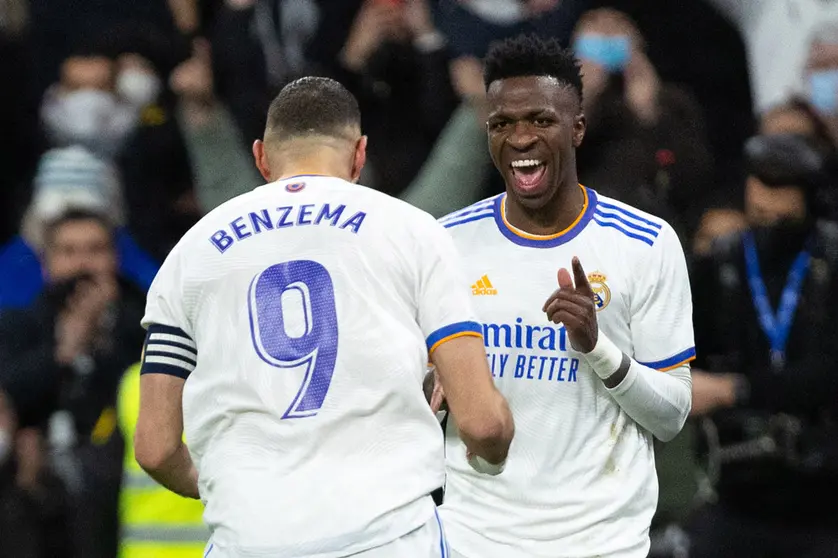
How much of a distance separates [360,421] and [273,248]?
1.70 ft

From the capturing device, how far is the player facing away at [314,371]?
445 cm

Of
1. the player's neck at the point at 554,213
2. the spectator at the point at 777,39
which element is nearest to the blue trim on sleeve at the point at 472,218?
the player's neck at the point at 554,213

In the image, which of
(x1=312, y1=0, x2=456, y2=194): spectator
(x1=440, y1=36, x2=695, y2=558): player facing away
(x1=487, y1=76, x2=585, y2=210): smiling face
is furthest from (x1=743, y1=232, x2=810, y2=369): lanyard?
(x1=487, y1=76, x2=585, y2=210): smiling face

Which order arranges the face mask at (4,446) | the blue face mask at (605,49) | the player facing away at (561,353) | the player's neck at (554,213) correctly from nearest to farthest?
the player facing away at (561,353), the player's neck at (554,213), the face mask at (4,446), the blue face mask at (605,49)

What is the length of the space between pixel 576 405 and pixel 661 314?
15.7 inches

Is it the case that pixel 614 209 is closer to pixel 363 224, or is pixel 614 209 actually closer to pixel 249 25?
pixel 363 224

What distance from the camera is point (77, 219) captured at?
8.47 meters

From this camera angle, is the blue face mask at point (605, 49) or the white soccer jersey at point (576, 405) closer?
the white soccer jersey at point (576, 405)

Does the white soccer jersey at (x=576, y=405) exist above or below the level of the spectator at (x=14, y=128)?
below

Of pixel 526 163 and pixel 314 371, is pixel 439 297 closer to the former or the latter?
pixel 314 371

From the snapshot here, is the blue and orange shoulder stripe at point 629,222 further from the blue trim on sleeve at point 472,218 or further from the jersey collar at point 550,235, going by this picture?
the blue trim on sleeve at point 472,218

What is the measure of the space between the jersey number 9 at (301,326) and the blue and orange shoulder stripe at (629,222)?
1.39 meters

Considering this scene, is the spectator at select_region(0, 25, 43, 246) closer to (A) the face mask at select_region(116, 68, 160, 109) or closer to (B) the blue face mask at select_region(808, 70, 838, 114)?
(A) the face mask at select_region(116, 68, 160, 109)

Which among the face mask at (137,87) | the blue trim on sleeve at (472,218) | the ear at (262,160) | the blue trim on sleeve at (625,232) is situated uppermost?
the face mask at (137,87)
